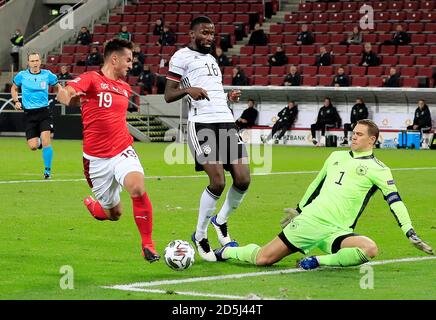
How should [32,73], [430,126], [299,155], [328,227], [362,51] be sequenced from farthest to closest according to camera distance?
[362,51] → [430,126] → [299,155] → [32,73] → [328,227]

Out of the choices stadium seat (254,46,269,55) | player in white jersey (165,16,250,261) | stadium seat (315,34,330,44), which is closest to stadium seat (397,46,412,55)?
stadium seat (315,34,330,44)

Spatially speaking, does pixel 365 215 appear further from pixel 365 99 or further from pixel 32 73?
pixel 365 99

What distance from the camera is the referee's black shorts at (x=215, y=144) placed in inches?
461

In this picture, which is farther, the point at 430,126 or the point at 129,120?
the point at 129,120

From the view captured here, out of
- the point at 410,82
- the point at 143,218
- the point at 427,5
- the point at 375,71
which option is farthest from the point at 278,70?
the point at 143,218

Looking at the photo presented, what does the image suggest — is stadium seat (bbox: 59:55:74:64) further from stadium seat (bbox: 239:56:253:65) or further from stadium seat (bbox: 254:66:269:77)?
stadium seat (bbox: 254:66:269:77)

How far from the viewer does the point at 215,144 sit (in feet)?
38.5

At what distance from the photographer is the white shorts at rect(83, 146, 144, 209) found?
11117 mm

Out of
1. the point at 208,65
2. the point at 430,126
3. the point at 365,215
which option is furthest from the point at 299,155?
the point at 208,65

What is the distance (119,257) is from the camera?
11484 millimetres

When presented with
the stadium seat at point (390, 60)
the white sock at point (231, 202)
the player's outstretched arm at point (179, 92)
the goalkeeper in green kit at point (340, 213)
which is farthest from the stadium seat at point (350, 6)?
the goalkeeper in green kit at point (340, 213)

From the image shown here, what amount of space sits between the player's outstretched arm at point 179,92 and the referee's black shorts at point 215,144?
15.7 inches

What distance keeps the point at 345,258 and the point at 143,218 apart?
6.70 ft

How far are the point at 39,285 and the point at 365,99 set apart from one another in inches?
1144
